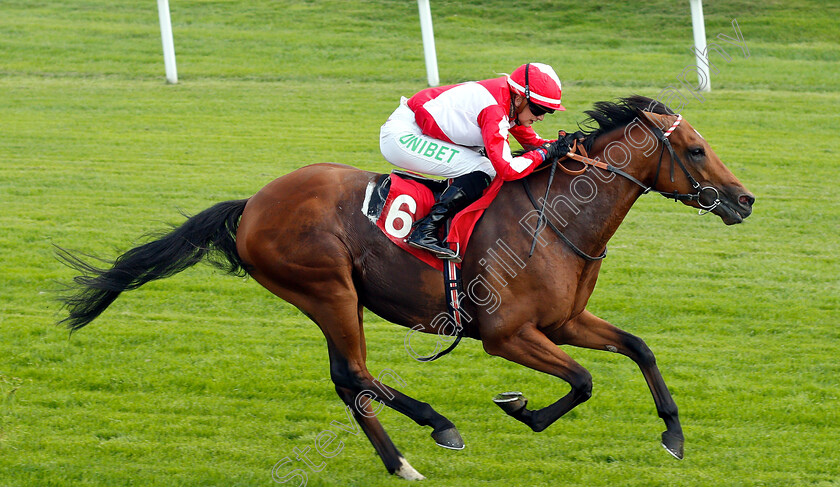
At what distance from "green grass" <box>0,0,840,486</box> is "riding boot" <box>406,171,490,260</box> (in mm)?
1279

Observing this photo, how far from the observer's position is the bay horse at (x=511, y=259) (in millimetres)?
4645

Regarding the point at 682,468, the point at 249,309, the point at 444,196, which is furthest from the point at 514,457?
the point at 249,309

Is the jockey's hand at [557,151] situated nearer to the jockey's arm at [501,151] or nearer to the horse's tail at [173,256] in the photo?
the jockey's arm at [501,151]

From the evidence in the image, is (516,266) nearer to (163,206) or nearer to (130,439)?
(130,439)

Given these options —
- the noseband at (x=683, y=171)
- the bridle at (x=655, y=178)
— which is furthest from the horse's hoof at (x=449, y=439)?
the noseband at (x=683, y=171)

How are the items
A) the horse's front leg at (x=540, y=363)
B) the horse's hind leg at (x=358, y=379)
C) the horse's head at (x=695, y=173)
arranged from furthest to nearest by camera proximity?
the horse's hind leg at (x=358, y=379) < the horse's head at (x=695, y=173) < the horse's front leg at (x=540, y=363)

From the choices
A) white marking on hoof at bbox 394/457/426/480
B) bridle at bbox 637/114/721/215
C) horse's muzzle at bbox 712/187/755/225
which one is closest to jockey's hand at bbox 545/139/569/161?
bridle at bbox 637/114/721/215

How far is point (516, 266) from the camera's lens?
466cm

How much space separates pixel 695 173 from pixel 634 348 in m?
0.97

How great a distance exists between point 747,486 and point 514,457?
1.25 metres

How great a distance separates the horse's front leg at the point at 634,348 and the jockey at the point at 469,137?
79 cm

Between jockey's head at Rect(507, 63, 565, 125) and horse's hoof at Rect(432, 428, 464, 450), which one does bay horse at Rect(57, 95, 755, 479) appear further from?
jockey's head at Rect(507, 63, 565, 125)

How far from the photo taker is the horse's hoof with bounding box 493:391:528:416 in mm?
4699

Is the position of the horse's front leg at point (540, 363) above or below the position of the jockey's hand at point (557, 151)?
below
